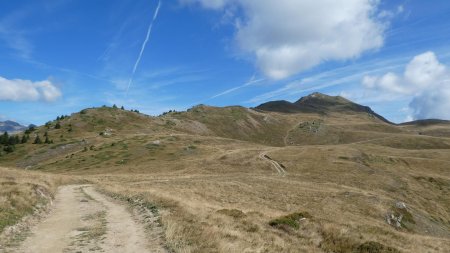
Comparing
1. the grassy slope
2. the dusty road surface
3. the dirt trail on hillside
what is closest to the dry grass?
the dusty road surface

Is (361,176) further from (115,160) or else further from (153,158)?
(115,160)

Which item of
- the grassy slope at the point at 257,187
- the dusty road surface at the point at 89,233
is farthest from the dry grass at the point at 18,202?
the grassy slope at the point at 257,187

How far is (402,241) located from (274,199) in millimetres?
24188

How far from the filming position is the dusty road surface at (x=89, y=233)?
16.8 metres

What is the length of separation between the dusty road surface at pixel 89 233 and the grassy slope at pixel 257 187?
1.63 metres

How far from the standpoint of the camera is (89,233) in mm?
19766

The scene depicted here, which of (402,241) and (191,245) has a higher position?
(191,245)

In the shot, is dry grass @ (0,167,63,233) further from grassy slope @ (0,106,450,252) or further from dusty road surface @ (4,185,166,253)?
grassy slope @ (0,106,450,252)

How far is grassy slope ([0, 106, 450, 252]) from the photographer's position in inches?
935

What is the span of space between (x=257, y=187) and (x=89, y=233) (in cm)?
4595

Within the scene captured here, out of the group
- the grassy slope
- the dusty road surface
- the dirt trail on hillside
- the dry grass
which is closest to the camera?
the dusty road surface

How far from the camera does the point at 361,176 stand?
8662 centimetres

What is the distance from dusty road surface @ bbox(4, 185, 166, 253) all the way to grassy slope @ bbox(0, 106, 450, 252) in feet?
5.33

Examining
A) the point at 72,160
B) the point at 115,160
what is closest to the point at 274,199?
the point at 115,160
